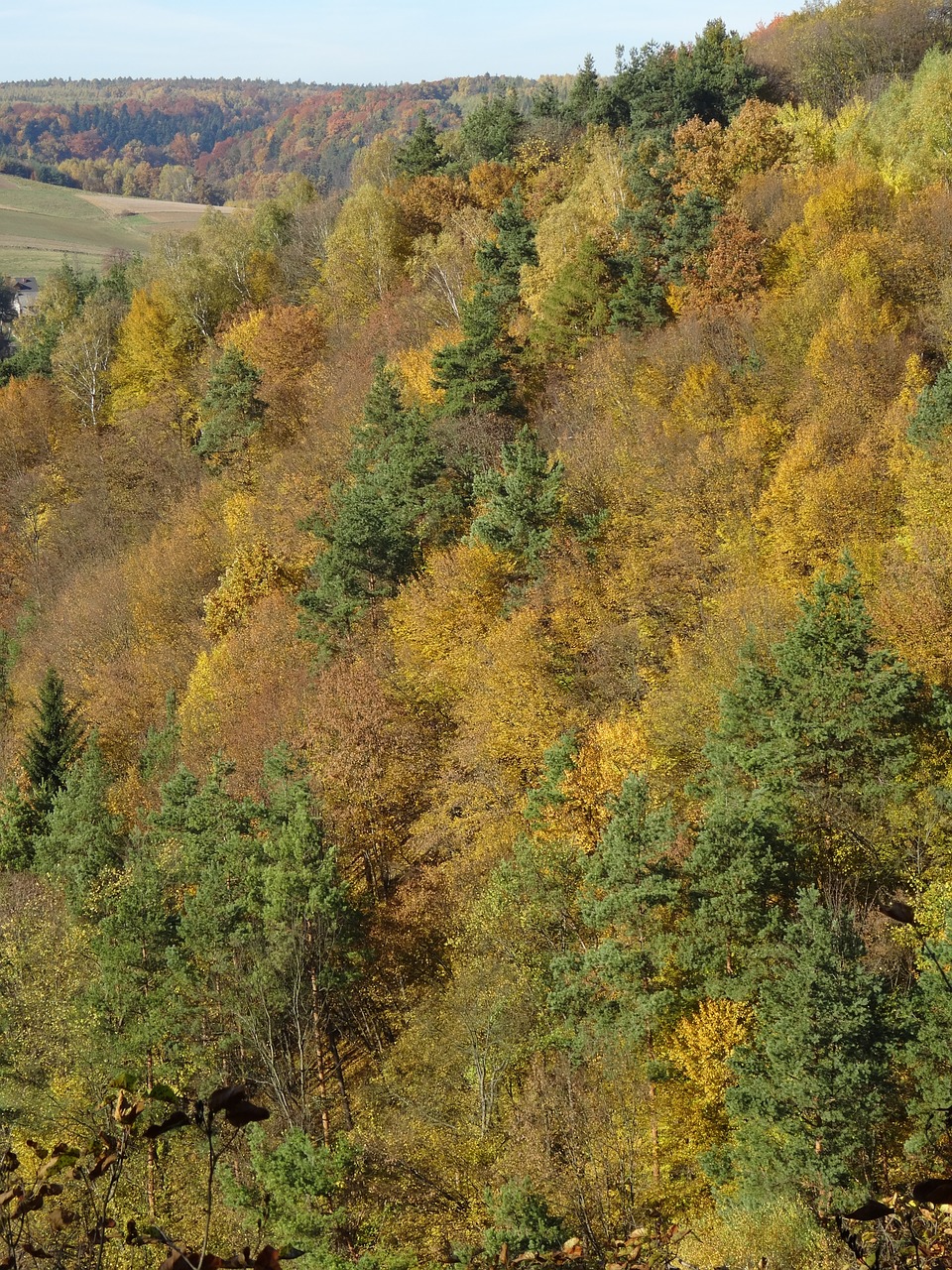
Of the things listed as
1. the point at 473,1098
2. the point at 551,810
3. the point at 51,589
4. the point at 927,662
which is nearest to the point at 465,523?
the point at 551,810

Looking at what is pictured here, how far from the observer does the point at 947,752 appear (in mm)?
23297

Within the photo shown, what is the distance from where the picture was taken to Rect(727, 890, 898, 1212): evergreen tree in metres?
16.2

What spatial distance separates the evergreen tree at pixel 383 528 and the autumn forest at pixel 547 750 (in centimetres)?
20

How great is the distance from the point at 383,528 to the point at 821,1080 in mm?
23512

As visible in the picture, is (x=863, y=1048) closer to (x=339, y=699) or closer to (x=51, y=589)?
(x=339, y=699)

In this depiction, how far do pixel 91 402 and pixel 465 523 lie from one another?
4337 centimetres

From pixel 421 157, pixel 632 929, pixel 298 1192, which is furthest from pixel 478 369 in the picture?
pixel 421 157

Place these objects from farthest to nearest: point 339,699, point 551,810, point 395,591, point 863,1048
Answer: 1. point 395,591
2. point 339,699
3. point 551,810
4. point 863,1048

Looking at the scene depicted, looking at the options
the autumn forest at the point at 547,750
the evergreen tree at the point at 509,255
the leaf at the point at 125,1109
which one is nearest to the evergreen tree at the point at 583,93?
the autumn forest at the point at 547,750

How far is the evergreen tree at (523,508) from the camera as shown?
104 ft

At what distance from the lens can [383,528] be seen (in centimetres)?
3559

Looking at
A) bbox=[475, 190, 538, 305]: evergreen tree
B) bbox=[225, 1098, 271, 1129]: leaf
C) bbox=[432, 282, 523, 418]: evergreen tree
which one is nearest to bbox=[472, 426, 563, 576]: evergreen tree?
bbox=[432, 282, 523, 418]: evergreen tree

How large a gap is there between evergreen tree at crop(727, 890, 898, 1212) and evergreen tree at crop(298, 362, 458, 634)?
20989 mm

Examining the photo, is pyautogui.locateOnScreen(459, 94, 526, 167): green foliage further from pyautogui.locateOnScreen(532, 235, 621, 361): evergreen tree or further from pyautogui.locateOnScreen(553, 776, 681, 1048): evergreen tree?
pyautogui.locateOnScreen(553, 776, 681, 1048): evergreen tree
